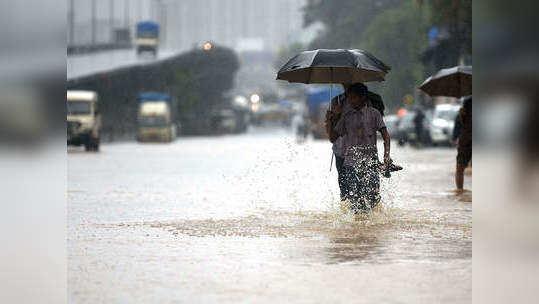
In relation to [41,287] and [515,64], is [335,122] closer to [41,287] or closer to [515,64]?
[41,287]

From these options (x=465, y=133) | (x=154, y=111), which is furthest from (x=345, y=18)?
(x=465, y=133)

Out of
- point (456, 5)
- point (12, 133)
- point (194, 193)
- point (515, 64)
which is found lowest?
point (194, 193)

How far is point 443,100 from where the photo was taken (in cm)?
7062

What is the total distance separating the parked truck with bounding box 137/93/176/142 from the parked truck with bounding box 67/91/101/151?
781 inches

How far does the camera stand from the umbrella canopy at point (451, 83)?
17.4m

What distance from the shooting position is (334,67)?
12883 millimetres

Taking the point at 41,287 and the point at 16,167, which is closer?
the point at 16,167

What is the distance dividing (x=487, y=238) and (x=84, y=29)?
329 ft

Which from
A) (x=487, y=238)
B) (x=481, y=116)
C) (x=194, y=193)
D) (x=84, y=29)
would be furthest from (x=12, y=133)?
(x=84, y=29)

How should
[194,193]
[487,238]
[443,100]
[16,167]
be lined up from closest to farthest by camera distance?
[16,167] < [487,238] < [194,193] < [443,100]

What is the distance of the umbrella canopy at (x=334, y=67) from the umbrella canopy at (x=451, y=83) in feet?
14.7

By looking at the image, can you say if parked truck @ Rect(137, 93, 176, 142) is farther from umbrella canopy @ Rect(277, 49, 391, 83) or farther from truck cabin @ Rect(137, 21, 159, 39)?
umbrella canopy @ Rect(277, 49, 391, 83)

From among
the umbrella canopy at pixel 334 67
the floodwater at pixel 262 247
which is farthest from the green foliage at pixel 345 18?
the umbrella canopy at pixel 334 67

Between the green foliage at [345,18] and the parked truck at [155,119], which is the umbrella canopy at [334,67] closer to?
the parked truck at [155,119]
